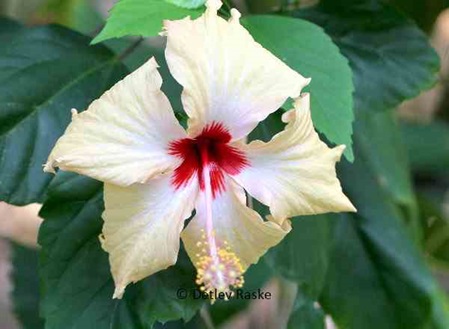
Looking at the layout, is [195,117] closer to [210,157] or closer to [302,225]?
[210,157]

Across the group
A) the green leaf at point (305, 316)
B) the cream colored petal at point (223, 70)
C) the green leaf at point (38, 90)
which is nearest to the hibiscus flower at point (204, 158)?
the cream colored petal at point (223, 70)

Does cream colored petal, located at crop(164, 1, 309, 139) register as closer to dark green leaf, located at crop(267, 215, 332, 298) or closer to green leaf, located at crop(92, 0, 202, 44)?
green leaf, located at crop(92, 0, 202, 44)

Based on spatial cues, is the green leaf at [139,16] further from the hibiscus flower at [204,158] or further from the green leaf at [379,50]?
the green leaf at [379,50]

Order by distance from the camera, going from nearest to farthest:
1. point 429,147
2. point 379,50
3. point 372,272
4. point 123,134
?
point 123,134 → point 379,50 → point 372,272 → point 429,147

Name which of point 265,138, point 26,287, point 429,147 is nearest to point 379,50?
point 265,138

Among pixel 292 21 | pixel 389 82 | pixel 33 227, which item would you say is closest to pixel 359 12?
pixel 389 82

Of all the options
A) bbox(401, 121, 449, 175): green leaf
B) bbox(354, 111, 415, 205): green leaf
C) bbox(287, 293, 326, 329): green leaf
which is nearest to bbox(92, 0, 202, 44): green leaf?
bbox(287, 293, 326, 329): green leaf

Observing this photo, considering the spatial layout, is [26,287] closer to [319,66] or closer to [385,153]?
[385,153]
